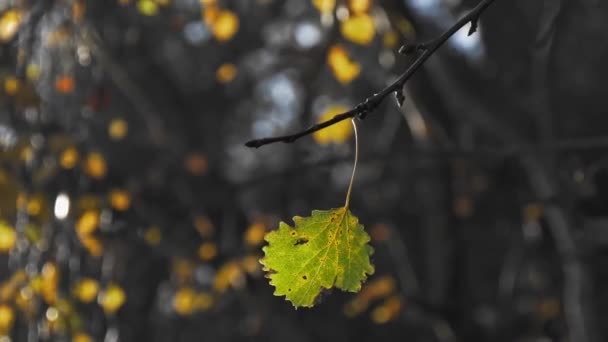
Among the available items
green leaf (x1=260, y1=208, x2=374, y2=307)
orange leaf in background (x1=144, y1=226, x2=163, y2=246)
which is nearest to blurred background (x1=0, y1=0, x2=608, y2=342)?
orange leaf in background (x1=144, y1=226, x2=163, y2=246)

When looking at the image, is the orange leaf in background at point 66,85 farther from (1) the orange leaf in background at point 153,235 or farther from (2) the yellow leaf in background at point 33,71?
(1) the orange leaf in background at point 153,235

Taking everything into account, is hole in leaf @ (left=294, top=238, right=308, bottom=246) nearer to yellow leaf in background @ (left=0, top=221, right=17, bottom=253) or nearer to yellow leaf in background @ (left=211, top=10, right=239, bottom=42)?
yellow leaf in background @ (left=0, top=221, right=17, bottom=253)

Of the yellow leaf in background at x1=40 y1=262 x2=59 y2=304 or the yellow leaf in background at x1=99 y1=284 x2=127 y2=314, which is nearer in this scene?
the yellow leaf in background at x1=40 y1=262 x2=59 y2=304

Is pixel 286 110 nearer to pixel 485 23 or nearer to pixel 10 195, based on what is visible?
pixel 485 23

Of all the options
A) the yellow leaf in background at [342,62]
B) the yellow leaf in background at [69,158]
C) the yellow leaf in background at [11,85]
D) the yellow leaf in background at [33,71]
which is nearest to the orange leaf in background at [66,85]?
the yellow leaf in background at [33,71]

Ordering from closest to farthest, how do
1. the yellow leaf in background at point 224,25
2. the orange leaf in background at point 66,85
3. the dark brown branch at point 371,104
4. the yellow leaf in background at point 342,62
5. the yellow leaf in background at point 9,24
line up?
1. the dark brown branch at point 371,104
2. the yellow leaf in background at point 9,24
3. the yellow leaf in background at point 342,62
4. the orange leaf in background at point 66,85
5. the yellow leaf in background at point 224,25

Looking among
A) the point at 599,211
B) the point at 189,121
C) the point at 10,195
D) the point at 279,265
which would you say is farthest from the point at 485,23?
the point at 279,265
